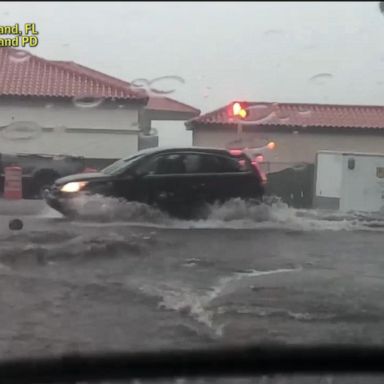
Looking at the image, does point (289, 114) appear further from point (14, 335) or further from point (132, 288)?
point (14, 335)

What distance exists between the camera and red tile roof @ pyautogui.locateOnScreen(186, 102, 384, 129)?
293 inches

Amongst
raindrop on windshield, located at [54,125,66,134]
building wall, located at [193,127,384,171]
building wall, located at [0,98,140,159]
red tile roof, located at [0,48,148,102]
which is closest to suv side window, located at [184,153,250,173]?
building wall, located at [193,127,384,171]

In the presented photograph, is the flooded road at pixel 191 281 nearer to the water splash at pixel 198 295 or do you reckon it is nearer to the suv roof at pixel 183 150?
the water splash at pixel 198 295

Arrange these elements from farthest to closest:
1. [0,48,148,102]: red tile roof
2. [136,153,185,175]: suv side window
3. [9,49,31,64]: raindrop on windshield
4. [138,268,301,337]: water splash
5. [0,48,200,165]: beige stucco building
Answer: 1. [136,153,185,175]: suv side window
2. [0,48,200,165]: beige stucco building
3. [0,48,148,102]: red tile roof
4. [9,49,31,64]: raindrop on windshield
5. [138,268,301,337]: water splash

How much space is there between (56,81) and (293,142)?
89.6 inches

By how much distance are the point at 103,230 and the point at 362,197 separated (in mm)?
2600

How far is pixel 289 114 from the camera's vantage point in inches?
294

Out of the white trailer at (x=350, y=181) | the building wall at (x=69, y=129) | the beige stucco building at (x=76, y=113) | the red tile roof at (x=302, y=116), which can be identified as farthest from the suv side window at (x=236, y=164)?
the building wall at (x=69, y=129)

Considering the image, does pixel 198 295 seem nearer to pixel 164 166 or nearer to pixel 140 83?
pixel 164 166

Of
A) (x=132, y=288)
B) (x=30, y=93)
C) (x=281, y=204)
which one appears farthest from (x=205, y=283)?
(x=30, y=93)

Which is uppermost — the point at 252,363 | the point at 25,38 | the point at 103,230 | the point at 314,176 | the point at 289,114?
the point at 25,38

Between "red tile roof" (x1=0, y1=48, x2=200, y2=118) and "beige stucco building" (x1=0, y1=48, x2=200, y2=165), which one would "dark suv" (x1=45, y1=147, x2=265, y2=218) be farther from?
"red tile roof" (x1=0, y1=48, x2=200, y2=118)

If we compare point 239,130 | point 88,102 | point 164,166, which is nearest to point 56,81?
point 88,102

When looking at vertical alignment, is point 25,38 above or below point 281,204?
above
